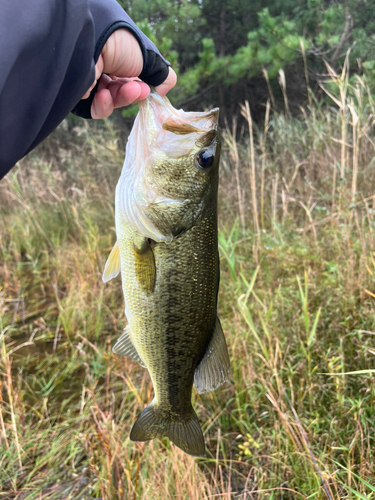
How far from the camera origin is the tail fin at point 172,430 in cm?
137

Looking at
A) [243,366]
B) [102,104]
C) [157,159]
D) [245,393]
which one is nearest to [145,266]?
[157,159]

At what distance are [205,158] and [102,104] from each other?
0.61 metres

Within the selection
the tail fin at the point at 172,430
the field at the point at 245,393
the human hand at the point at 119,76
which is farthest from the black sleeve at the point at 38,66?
the field at the point at 245,393

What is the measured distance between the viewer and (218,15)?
386 inches

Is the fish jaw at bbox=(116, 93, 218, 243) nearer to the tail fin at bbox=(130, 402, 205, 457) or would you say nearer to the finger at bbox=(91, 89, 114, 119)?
the finger at bbox=(91, 89, 114, 119)

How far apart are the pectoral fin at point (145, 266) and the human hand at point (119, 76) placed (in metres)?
0.61

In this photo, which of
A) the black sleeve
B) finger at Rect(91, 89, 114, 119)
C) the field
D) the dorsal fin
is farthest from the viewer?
the field

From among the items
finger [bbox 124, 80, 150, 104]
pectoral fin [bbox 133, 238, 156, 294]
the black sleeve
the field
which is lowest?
the field

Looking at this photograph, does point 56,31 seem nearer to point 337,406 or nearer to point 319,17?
point 337,406

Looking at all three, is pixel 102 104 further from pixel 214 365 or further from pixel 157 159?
pixel 214 365

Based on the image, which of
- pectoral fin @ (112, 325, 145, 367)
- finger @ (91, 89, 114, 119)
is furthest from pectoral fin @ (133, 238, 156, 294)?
finger @ (91, 89, 114, 119)

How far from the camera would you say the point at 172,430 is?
1.42 metres

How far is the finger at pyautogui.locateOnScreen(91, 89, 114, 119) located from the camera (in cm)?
160

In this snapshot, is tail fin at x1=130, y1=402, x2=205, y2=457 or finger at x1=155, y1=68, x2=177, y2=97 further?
finger at x1=155, y1=68, x2=177, y2=97
